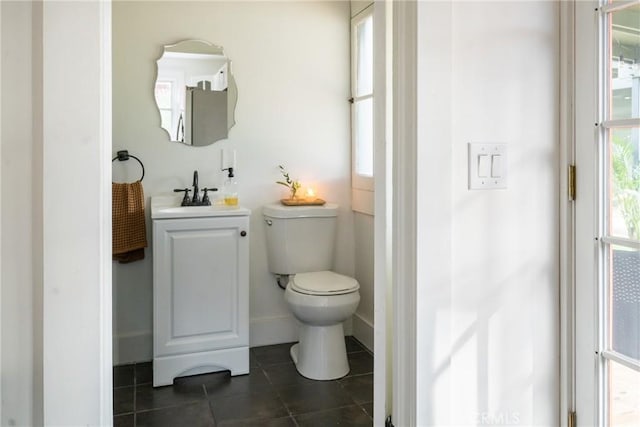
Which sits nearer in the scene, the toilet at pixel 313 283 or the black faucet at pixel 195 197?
the toilet at pixel 313 283

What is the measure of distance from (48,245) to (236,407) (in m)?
1.65

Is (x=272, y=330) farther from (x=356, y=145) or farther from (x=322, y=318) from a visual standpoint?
(x=356, y=145)

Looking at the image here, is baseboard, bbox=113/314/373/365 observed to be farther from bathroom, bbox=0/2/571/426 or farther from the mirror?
bathroom, bbox=0/2/571/426

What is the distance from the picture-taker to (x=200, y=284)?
2.60 m

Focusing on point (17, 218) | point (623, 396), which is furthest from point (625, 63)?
point (17, 218)

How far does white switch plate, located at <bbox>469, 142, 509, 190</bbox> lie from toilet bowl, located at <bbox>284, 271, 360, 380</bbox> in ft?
4.74

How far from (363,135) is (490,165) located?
1.96 metres

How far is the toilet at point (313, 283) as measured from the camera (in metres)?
2.56

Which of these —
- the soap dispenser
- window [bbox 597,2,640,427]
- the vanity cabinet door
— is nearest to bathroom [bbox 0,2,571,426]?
window [bbox 597,2,640,427]

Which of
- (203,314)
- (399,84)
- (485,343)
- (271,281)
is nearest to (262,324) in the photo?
(271,281)

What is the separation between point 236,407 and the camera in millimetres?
2326

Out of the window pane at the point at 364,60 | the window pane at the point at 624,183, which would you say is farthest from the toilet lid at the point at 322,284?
the window pane at the point at 624,183

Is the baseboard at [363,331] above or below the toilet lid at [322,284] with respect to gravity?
below

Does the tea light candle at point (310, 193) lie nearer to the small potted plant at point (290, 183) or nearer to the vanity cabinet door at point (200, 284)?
the small potted plant at point (290, 183)
